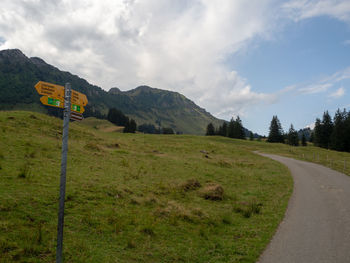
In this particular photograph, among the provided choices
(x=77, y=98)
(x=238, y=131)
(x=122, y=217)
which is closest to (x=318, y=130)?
(x=238, y=131)

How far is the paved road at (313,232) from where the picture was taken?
22.2 feet

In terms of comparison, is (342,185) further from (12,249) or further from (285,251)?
(12,249)

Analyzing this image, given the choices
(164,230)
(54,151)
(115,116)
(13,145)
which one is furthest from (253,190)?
(115,116)

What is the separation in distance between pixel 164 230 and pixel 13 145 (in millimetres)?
15160

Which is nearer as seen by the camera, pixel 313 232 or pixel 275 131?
pixel 313 232

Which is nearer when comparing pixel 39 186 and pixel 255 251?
pixel 255 251

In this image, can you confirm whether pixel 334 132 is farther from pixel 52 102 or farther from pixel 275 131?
pixel 52 102

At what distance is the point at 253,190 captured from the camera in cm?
1688

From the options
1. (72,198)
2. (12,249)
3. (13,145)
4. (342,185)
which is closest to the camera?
(12,249)

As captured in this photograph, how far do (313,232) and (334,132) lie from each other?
312 feet

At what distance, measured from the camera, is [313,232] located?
8664 millimetres

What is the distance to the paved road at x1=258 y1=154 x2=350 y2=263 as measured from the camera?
676cm

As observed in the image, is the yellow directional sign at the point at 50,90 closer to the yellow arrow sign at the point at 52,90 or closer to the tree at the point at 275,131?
the yellow arrow sign at the point at 52,90

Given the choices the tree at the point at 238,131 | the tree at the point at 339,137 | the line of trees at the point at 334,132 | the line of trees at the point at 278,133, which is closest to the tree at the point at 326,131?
the line of trees at the point at 334,132
